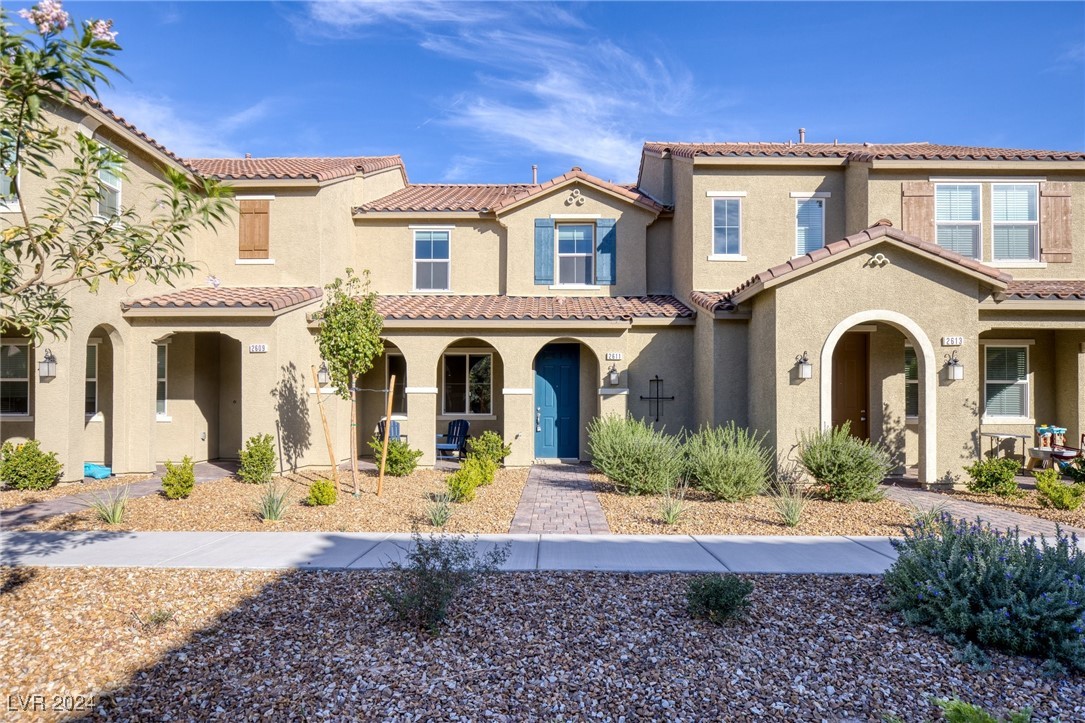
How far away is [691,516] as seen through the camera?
30.1 ft

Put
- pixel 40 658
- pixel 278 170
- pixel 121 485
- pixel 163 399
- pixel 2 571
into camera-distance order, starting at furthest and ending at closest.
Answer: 1. pixel 278 170
2. pixel 163 399
3. pixel 121 485
4. pixel 2 571
5. pixel 40 658

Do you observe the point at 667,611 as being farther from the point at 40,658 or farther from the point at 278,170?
the point at 278,170

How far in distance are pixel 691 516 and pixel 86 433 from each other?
12849mm

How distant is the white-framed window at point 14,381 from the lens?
527 inches

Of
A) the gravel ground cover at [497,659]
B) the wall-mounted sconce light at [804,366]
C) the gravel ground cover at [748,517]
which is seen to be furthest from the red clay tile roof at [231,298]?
the wall-mounted sconce light at [804,366]

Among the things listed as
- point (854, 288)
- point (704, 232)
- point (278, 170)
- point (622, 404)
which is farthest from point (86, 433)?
point (854, 288)

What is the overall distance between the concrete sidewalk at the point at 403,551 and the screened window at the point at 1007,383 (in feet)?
29.6

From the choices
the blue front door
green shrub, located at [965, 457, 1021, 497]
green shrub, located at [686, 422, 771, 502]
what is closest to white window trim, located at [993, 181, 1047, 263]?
green shrub, located at [965, 457, 1021, 497]

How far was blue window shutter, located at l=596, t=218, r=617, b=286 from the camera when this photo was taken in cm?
1616

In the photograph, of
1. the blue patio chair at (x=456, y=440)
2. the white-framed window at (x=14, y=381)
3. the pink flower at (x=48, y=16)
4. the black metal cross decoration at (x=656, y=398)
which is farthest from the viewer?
the blue patio chair at (x=456, y=440)

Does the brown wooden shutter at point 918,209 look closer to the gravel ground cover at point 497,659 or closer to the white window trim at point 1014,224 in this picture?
the white window trim at point 1014,224

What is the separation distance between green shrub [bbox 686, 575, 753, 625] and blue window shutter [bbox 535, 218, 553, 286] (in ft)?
38.5

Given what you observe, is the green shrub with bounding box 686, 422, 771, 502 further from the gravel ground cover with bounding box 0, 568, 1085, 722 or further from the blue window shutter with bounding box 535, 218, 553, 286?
the blue window shutter with bounding box 535, 218, 553, 286

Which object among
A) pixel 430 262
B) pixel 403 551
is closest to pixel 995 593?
pixel 403 551
